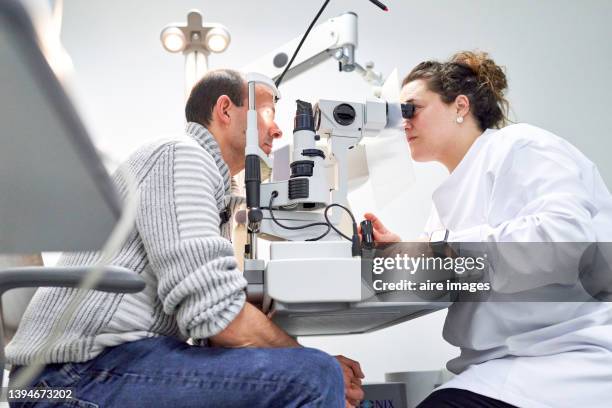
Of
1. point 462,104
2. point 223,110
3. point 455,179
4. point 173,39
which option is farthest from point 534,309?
point 173,39

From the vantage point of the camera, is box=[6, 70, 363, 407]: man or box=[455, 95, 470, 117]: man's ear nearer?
box=[6, 70, 363, 407]: man

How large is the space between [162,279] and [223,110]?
60cm

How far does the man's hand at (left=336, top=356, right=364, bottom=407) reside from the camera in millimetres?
1124

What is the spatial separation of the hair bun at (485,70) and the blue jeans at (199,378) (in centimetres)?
107

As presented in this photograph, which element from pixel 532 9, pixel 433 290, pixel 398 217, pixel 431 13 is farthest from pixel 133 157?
pixel 532 9

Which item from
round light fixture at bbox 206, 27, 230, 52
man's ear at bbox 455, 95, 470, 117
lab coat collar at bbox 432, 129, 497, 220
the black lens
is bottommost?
lab coat collar at bbox 432, 129, 497, 220

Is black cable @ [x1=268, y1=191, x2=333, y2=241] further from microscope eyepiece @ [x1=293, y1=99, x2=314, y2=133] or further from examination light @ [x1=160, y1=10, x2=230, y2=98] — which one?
examination light @ [x1=160, y1=10, x2=230, y2=98]

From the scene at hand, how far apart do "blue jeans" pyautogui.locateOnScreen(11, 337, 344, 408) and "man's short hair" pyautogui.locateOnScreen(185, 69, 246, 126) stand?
26.6 inches

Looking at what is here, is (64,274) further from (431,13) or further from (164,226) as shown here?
(431,13)

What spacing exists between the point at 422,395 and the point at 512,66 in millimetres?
1595

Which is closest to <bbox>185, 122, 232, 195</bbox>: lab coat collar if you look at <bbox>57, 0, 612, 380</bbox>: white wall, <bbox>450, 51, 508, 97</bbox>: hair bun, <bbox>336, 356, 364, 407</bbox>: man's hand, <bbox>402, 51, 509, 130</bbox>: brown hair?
<bbox>336, 356, 364, 407</bbox>: man's hand

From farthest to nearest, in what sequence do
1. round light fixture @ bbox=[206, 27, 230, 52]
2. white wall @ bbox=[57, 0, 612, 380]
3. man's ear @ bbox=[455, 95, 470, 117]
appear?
1. white wall @ bbox=[57, 0, 612, 380]
2. round light fixture @ bbox=[206, 27, 230, 52]
3. man's ear @ bbox=[455, 95, 470, 117]

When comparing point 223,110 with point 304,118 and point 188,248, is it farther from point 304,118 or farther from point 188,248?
point 188,248

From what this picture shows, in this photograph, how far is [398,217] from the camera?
2324mm
